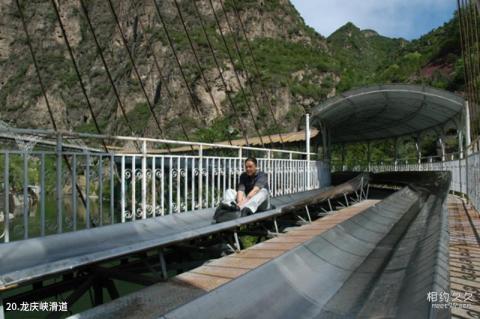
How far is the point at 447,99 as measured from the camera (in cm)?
1530

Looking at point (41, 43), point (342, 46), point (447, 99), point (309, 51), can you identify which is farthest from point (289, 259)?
point (342, 46)

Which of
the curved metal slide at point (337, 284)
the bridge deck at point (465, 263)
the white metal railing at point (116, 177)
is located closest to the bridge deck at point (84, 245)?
the white metal railing at point (116, 177)

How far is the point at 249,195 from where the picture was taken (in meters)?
6.26

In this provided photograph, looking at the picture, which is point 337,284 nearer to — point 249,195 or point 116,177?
point 249,195

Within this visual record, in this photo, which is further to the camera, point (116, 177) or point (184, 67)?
point (184, 67)

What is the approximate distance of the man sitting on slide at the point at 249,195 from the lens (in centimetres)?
599

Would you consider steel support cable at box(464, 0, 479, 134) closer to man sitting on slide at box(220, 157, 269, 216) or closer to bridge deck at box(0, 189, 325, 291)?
man sitting on slide at box(220, 157, 269, 216)

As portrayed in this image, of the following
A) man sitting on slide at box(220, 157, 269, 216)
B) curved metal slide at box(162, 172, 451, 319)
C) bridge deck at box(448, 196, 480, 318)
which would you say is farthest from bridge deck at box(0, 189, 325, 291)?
bridge deck at box(448, 196, 480, 318)

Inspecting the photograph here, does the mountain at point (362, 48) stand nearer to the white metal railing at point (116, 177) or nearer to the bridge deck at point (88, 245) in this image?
the white metal railing at point (116, 177)

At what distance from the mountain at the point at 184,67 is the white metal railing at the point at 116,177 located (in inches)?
2683

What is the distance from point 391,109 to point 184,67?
79255 millimetres

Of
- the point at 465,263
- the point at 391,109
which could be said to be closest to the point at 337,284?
the point at 465,263

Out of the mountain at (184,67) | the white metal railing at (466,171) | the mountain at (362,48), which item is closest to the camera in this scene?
the white metal railing at (466,171)

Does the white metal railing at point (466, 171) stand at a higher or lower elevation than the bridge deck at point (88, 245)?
higher
